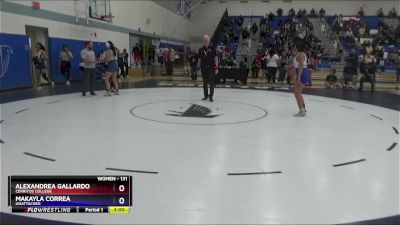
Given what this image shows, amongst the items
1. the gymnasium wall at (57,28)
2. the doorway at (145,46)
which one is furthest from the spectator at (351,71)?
the doorway at (145,46)

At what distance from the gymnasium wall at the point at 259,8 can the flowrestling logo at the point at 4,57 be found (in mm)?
24047

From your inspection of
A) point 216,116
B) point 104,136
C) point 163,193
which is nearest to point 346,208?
point 163,193

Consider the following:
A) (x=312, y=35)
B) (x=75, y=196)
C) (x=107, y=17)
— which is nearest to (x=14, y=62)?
(x=107, y=17)

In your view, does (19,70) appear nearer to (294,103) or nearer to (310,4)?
(294,103)

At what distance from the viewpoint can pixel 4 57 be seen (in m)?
12.2

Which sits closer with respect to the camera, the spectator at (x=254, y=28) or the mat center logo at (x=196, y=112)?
the mat center logo at (x=196, y=112)

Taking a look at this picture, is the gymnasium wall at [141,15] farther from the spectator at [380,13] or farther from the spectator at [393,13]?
the spectator at [393,13]

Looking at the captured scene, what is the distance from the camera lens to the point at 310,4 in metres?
32.4

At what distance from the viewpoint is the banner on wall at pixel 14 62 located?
40.0 ft

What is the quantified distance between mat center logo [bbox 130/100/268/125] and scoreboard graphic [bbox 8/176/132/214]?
4.02 metres

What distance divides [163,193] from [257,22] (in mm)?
29493

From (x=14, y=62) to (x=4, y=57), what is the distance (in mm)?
A: 573

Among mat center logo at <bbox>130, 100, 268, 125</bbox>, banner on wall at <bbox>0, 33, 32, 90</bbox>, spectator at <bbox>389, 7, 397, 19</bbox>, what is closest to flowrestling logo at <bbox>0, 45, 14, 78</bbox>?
banner on wall at <bbox>0, 33, 32, 90</bbox>

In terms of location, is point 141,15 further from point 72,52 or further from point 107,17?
point 72,52
